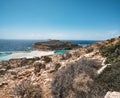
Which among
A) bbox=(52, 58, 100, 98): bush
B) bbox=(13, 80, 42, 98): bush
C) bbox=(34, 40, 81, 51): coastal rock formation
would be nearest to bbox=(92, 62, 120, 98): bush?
bbox=(52, 58, 100, 98): bush

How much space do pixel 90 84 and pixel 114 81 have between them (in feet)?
3.64

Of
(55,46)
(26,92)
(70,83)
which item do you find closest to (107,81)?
(70,83)

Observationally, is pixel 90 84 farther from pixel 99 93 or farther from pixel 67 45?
pixel 67 45

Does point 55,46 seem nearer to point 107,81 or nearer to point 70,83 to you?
point 70,83

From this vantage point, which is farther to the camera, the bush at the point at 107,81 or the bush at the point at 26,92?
the bush at the point at 26,92

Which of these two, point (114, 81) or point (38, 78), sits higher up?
point (114, 81)

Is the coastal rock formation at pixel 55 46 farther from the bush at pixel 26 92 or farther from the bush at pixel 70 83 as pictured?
the bush at pixel 26 92

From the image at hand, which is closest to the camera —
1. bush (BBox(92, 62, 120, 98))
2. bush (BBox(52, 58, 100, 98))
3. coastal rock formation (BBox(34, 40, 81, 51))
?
bush (BBox(92, 62, 120, 98))

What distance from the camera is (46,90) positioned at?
392 inches

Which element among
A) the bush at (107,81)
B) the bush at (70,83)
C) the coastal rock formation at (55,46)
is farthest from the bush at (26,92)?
the coastal rock formation at (55,46)

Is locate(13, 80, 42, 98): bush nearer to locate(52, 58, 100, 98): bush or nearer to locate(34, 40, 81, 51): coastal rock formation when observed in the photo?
locate(52, 58, 100, 98): bush

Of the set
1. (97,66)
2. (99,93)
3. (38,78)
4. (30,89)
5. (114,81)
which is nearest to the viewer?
(99,93)

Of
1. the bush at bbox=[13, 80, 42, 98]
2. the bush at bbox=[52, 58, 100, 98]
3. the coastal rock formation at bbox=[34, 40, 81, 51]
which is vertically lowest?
the coastal rock formation at bbox=[34, 40, 81, 51]

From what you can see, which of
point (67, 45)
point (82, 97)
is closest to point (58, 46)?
point (67, 45)
